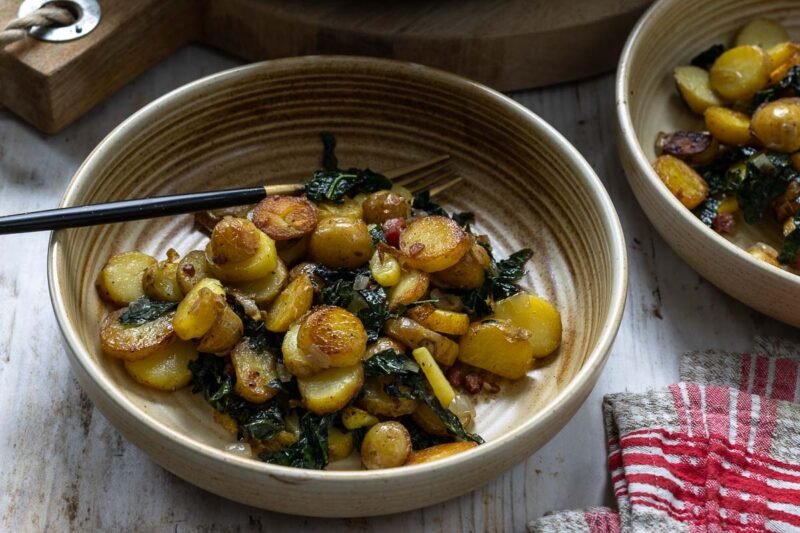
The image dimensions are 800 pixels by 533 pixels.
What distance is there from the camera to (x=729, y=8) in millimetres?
3166

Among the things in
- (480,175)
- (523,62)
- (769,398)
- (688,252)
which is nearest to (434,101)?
(480,175)

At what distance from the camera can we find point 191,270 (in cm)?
227

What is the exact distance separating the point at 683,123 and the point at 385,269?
4.19 ft

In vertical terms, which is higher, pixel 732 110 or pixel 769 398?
pixel 732 110

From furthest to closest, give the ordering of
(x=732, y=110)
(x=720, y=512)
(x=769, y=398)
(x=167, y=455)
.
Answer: (x=732, y=110) → (x=769, y=398) → (x=720, y=512) → (x=167, y=455)

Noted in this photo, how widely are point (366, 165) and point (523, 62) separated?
0.64 meters

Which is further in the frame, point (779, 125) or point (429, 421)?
point (779, 125)

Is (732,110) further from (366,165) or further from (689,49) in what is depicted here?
(366,165)

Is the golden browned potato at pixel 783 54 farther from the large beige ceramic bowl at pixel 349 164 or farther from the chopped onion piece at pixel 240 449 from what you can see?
the chopped onion piece at pixel 240 449

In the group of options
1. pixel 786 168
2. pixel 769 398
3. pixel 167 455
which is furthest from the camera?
pixel 786 168

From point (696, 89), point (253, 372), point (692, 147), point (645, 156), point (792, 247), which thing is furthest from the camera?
point (696, 89)

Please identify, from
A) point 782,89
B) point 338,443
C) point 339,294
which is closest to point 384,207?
point 339,294

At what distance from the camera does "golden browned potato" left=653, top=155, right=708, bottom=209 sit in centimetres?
272

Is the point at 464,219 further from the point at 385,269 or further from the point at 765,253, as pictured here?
the point at 765,253
